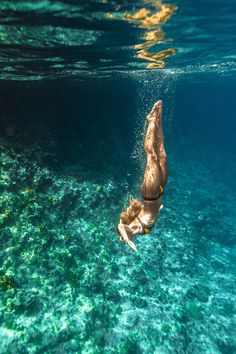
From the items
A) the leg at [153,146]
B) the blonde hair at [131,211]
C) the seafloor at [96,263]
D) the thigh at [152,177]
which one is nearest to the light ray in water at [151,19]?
the leg at [153,146]

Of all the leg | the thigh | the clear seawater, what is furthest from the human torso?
the clear seawater

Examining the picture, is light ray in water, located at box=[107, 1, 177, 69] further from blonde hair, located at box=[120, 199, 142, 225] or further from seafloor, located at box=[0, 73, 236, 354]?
seafloor, located at box=[0, 73, 236, 354]

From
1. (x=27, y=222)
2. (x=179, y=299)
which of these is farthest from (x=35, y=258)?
(x=179, y=299)

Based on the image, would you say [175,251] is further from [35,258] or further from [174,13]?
[174,13]

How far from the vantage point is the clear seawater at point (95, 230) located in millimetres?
10531

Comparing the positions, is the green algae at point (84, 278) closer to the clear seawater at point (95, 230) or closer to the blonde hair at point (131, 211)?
the clear seawater at point (95, 230)

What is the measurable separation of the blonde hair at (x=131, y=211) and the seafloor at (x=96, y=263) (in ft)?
24.6

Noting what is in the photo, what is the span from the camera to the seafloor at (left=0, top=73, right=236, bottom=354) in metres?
11.1

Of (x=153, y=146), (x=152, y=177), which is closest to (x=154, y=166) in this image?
(x=152, y=177)

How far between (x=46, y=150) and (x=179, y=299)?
1288 centimetres

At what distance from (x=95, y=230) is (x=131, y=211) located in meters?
10.7

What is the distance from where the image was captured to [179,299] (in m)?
13.3

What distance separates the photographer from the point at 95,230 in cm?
1572

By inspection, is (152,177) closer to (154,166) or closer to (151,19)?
(154,166)
